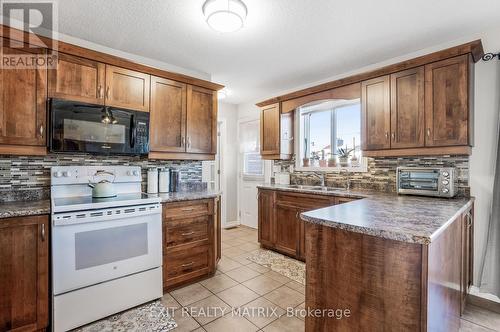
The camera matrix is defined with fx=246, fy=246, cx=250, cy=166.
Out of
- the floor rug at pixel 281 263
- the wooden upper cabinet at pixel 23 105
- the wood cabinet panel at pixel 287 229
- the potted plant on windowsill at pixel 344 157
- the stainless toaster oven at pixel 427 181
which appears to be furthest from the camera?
the potted plant on windowsill at pixel 344 157

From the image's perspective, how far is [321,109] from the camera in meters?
3.89

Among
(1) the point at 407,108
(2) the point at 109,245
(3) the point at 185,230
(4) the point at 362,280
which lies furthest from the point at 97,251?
(1) the point at 407,108

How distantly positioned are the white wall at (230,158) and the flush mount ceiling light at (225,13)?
9.94 feet

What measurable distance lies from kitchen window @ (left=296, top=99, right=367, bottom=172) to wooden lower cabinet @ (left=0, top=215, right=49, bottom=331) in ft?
10.8

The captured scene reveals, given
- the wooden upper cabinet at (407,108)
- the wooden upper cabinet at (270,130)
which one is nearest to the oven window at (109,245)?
the wooden upper cabinet at (270,130)

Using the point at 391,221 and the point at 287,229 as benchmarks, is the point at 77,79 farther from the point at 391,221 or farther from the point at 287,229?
the point at 287,229

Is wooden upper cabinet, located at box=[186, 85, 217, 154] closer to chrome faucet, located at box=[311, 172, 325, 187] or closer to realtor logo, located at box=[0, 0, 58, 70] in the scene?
realtor logo, located at box=[0, 0, 58, 70]

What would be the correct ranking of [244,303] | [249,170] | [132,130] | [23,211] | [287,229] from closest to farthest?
[23,211], [244,303], [132,130], [287,229], [249,170]

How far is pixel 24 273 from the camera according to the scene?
1.77m

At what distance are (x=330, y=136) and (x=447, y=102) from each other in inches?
63.0

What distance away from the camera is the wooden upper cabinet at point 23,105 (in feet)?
6.51

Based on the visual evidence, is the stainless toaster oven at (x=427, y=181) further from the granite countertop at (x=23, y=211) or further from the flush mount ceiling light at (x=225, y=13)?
the granite countertop at (x=23, y=211)

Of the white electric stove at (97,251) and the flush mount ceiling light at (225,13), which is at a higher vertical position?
the flush mount ceiling light at (225,13)

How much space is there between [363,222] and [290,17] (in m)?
1.83
